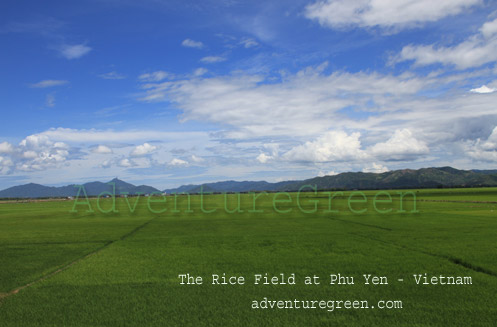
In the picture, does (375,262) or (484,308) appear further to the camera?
(375,262)

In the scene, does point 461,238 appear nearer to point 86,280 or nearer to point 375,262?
point 375,262

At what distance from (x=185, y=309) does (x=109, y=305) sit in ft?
8.22

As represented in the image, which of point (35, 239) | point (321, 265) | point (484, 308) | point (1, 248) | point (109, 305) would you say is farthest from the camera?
point (35, 239)

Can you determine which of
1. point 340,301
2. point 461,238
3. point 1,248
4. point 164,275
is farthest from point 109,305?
point 461,238

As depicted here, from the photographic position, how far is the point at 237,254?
60.7ft

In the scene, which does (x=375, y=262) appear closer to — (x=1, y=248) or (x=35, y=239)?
(x=1, y=248)

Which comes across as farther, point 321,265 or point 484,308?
point 321,265

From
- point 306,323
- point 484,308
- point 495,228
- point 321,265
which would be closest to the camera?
point 306,323

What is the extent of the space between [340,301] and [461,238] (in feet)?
55.6

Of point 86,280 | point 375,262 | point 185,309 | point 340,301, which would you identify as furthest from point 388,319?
point 86,280

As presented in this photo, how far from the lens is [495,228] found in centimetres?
2831

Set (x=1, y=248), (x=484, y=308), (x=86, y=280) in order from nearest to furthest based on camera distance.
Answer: (x=484, y=308), (x=86, y=280), (x=1, y=248)

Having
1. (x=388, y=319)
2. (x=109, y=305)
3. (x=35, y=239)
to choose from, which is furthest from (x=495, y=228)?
(x=35, y=239)

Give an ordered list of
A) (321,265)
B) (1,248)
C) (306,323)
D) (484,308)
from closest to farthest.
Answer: (306,323) → (484,308) → (321,265) → (1,248)
